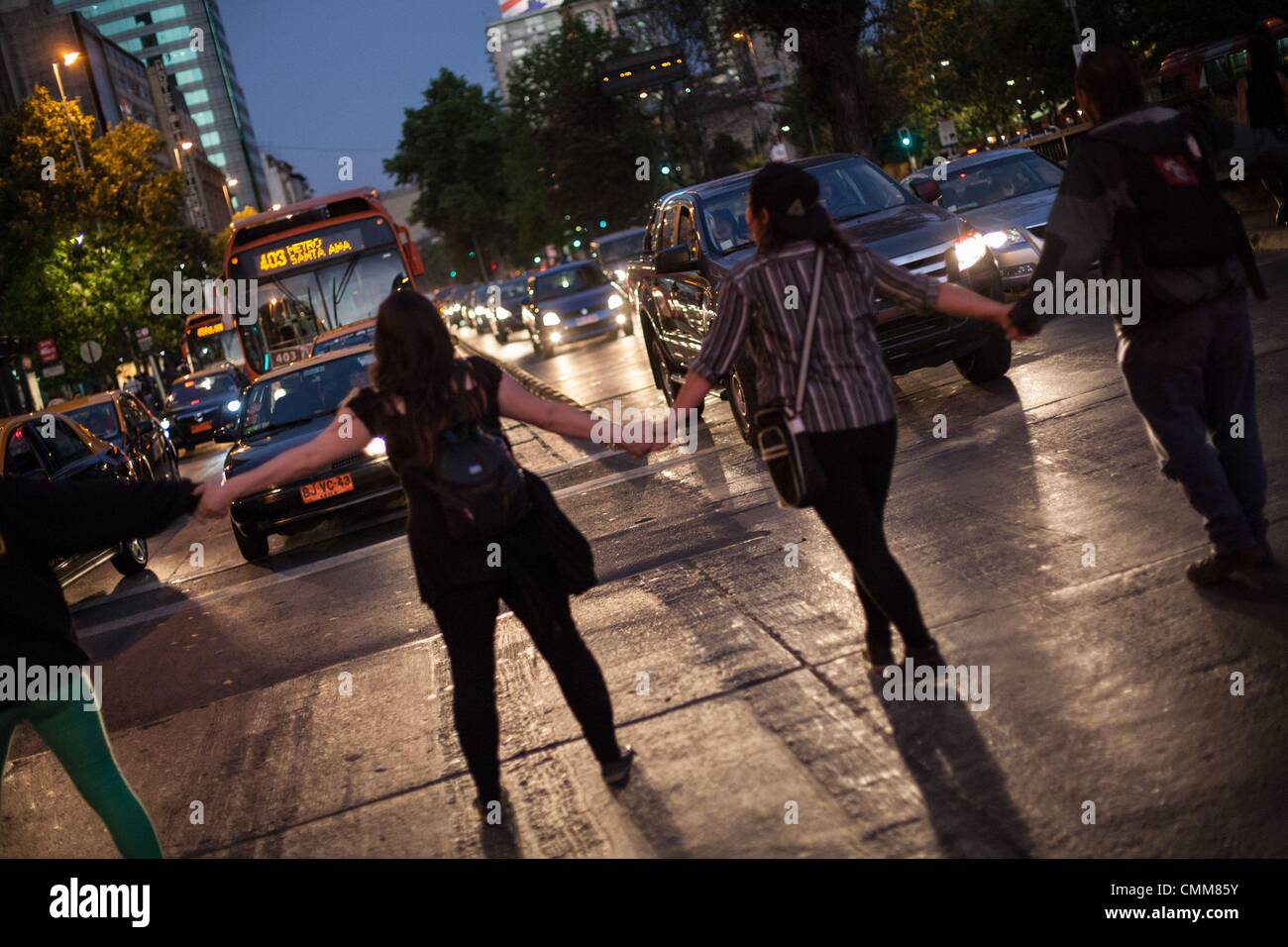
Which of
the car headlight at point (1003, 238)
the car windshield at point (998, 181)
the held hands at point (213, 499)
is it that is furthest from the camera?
the car windshield at point (998, 181)

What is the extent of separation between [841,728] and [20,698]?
2.61 m

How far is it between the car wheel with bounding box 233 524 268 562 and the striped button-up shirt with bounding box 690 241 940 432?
7943 millimetres

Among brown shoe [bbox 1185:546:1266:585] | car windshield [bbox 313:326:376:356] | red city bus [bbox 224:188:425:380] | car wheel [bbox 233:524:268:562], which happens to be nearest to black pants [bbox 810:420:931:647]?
brown shoe [bbox 1185:546:1266:585]

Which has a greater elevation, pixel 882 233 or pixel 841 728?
pixel 882 233

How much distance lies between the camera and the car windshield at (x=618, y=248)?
36969 mm

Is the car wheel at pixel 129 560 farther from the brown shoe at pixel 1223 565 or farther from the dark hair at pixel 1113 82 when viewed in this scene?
the dark hair at pixel 1113 82

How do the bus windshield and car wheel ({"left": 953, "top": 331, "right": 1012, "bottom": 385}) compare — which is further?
the bus windshield

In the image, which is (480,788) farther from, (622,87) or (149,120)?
(149,120)

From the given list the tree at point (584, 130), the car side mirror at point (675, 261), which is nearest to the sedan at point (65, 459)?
the car side mirror at point (675, 261)

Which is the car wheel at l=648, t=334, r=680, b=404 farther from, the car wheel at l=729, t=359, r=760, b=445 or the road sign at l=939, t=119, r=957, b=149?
the road sign at l=939, t=119, r=957, b=149

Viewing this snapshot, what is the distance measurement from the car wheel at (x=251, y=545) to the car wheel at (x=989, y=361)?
6031 millimetres

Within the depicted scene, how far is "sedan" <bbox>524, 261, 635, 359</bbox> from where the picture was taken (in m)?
32.9
